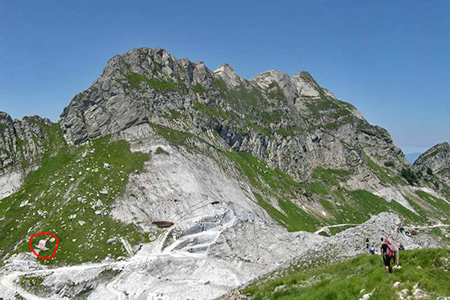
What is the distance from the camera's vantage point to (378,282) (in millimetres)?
18406

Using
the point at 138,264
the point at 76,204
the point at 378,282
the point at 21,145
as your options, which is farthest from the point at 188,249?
the point at 21,145

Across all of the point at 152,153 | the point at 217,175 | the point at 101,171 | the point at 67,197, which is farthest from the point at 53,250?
the point at 217,175

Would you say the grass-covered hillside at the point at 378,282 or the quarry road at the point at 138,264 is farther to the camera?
the quarry road at the point at 138,264

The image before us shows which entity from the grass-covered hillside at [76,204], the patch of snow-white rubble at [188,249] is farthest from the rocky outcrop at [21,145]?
the patch of snow-white rubble at [188,249]

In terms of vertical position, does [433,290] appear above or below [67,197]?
below

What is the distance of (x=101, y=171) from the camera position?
357 ft

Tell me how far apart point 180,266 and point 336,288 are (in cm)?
5436

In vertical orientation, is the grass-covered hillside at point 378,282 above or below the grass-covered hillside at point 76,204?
below

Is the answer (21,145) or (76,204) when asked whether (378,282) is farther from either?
(21,145)

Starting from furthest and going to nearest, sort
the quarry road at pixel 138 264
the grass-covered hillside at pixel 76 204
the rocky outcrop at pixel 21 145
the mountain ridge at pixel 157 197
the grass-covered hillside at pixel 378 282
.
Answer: the rocky outcrop at pixel 21 145 < the grass-covered hillside at pixel 76 204 < the mountain ridge at pixel 157 197 < the quarry road at pixel 138 264 < the grass-covered hillside at pixel 378 282

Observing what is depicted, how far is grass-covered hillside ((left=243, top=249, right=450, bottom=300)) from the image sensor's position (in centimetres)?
1688

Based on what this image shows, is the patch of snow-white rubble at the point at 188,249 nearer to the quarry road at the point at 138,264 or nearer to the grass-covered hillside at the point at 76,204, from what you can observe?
the quarry road at the point at 138,264

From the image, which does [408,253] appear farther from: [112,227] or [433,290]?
[112,227]

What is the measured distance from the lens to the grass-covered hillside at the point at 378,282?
16.9m
